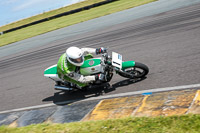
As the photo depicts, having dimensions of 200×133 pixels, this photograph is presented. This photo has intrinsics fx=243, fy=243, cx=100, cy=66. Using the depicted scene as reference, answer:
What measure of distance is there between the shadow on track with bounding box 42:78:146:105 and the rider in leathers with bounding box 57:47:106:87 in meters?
0.45

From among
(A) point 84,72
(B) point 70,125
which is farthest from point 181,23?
(B) point 70,125

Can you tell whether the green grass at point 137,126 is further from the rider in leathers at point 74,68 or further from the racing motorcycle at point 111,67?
the racing motorcycle at point 111,67

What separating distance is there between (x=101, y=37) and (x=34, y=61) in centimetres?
421

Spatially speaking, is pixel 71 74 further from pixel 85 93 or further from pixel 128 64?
pixel 128 64

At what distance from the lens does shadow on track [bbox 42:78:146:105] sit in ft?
23.9

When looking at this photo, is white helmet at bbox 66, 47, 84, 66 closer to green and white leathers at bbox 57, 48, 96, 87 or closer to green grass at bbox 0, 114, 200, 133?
green and white leathers at bbox 57, 48, 96, 87

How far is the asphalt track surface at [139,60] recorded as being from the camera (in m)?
6.98

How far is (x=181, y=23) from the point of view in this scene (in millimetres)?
12289

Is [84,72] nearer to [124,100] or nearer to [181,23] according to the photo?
[124,100]

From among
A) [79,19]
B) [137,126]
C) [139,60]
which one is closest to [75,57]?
[137,126]

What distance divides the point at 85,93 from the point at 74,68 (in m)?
1.02

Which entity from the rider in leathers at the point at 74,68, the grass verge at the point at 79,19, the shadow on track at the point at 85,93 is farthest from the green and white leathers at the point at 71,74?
the grass verge at the point at 79,19

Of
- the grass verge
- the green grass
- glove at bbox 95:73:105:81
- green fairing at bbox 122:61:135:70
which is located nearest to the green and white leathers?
→ glove at bbox 95:73:105:81

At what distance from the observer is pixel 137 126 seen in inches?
172
